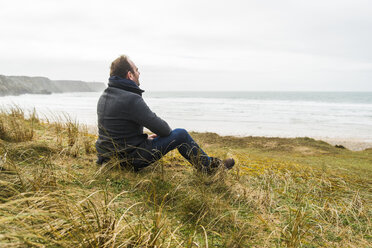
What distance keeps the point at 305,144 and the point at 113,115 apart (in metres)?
8.32

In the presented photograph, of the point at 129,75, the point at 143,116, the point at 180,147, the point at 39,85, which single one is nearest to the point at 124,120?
the point at 143,116

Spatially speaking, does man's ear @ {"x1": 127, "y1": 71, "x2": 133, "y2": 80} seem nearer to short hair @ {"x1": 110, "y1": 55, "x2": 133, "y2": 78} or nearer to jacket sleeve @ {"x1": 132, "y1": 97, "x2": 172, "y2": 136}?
short hair @ {"x1": 110, "y1": 55, "x2": 133, "y2": 78}

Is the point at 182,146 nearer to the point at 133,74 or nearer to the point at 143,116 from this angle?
the point at 143,116

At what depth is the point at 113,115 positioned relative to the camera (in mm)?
2832

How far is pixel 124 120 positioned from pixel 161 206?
1.47 meters

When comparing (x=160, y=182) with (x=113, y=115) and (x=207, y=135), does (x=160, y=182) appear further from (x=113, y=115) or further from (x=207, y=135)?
(x=207, y=135)

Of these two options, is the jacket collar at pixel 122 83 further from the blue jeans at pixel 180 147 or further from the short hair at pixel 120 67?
the blue jeans at pixel 180 147

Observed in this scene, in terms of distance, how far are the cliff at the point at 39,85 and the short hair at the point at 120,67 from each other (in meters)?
49.3

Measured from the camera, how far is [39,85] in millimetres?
81062

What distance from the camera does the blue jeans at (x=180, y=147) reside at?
9.59 feet

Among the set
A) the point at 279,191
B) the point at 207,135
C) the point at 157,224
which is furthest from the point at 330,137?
the point at 157,224

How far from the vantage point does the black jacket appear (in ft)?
9.09

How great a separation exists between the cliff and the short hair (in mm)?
49306

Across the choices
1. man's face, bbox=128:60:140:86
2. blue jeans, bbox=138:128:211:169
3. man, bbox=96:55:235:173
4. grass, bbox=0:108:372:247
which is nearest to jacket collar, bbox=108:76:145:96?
man, bbox=96:55:235:173
